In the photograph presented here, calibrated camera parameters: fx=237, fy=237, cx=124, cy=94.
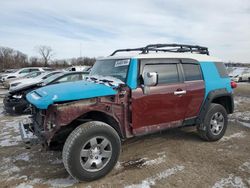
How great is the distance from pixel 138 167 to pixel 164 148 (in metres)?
1.06

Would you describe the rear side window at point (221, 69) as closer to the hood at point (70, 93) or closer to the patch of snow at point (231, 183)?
the patch of snow at point (231, 183)

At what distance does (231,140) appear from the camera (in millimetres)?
5340

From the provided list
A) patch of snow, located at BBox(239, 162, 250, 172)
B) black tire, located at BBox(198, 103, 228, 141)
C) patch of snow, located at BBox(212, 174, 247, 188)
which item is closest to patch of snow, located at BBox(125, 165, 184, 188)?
patch of snow, located at BBox(212, 174, 247, 188)

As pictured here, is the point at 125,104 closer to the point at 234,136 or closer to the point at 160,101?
the point at 160,101

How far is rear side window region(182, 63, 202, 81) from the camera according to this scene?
A: 15.5 ft

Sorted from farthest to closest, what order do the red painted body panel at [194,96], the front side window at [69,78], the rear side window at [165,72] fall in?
the front side window at [69,78] → the red painted body panel at [194,96] → the rear side window at [165,72]

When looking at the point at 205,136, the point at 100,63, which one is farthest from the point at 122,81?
the point at 205,136

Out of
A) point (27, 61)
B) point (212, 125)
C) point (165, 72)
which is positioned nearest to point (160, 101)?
point (165, 72)

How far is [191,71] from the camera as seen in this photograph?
4855 mm

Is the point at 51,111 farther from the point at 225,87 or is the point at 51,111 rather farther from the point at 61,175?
the point at 225,87

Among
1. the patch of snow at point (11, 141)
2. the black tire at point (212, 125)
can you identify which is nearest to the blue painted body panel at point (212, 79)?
the black tire at point (212, 125)

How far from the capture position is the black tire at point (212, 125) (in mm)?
5047

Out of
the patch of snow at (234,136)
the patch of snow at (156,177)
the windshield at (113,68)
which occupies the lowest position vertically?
the patch of snow at (156,177)

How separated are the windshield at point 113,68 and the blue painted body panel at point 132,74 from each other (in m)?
0.08
